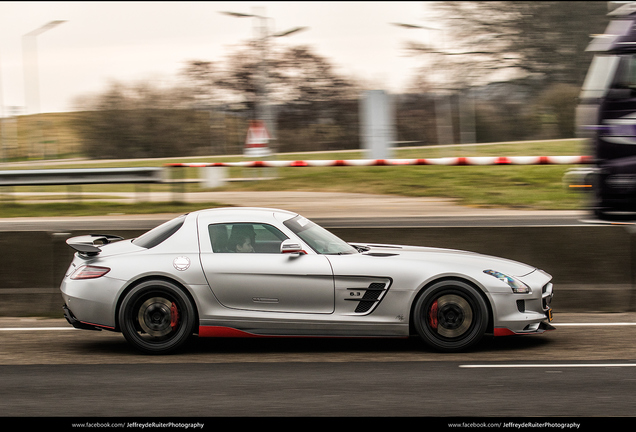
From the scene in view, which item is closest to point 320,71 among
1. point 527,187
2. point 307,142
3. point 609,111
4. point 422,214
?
point 307,142

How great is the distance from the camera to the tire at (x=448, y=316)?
6523 millimetres

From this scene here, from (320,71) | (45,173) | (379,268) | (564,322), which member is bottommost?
(564,322)

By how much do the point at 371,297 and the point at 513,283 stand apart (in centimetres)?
125

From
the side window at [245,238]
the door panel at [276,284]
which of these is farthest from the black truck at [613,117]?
the side window at [245,238]

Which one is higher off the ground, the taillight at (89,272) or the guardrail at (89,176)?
the guardrail at (89,176)

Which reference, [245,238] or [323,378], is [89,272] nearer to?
[245,238]

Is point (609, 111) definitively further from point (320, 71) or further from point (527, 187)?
point (320, 71)

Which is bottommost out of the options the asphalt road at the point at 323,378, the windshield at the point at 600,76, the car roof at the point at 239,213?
the asphalt road at the point at 323,378

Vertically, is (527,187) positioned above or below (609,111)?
below

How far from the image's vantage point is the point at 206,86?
3544 cm

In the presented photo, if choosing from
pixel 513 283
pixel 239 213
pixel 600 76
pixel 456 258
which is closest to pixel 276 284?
pixel 239 213

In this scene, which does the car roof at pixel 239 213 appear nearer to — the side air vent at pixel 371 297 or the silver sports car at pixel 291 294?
the silver sports car at pixel 291 294

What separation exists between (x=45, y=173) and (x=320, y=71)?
73.7ft

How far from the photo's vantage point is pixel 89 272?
22.3 feet
